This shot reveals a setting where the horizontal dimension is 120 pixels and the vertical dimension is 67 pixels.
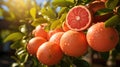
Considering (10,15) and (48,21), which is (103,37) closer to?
(48,21)

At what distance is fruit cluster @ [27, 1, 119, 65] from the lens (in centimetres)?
111

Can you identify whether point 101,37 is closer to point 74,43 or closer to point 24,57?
point 74,43

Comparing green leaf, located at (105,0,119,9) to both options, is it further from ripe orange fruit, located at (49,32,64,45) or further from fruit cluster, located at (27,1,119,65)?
ripe orange fruit, located at (49,32,64,45)

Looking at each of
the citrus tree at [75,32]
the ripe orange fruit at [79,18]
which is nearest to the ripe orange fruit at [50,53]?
the citrus tree at [75,32]

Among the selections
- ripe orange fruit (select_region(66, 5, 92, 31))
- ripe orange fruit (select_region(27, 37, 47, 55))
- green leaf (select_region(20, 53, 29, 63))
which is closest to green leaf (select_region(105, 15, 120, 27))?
ripe orange fruit (select_region(66, 5, 92, 31))

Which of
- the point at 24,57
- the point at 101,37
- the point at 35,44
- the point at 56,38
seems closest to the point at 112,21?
the point at 101,37

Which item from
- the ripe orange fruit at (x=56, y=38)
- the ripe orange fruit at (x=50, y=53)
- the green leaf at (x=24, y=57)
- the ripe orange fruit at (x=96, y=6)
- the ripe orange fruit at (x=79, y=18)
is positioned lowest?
the green leaf at (x=24, y=57)

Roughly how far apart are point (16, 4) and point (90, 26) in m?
1.90

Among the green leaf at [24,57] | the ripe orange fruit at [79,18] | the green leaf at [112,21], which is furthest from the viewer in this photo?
the green leaf at [24,57]

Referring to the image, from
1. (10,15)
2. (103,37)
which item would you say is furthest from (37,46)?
(10,15)

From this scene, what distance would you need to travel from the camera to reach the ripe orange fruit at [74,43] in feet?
3.79

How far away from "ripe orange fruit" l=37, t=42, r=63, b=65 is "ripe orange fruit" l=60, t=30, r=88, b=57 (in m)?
0.08

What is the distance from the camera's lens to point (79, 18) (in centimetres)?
125

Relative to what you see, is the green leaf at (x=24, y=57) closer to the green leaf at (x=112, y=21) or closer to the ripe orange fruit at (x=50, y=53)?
the ripe orange fruit at (x=50, y=53)
